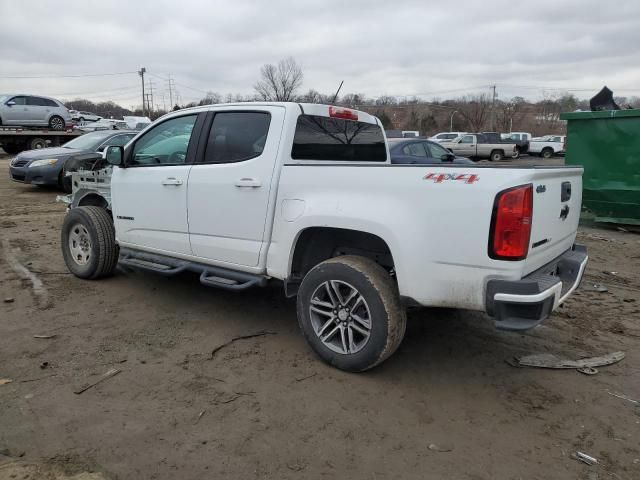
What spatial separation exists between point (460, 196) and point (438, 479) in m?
1.51

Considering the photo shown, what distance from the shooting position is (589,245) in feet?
25.4

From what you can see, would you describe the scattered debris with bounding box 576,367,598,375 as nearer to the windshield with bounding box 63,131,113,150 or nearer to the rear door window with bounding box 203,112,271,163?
the rear door window with bounding box 203,112,271,163

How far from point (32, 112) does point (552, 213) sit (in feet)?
79.7

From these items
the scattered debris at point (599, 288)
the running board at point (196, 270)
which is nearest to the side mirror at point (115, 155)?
the running board at point (196, 270)

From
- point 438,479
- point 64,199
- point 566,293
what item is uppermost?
point 64,199

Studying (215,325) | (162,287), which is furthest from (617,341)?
(162,287)

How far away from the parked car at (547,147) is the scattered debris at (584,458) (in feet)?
119

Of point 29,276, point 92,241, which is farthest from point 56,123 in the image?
point 92,241

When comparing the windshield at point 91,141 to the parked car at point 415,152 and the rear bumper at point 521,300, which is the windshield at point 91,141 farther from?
the rear bumper at point 521,300

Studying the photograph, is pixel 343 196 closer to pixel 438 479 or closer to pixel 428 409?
pixel 428 409

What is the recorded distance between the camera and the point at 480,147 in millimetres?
30031

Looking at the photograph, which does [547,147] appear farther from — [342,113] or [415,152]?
[342,113]

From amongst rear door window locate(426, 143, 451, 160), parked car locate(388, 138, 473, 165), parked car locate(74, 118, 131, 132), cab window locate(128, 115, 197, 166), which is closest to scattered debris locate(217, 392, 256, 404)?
cab window locate(128, 115, 197, 166)

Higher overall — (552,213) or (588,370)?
(552,213)
